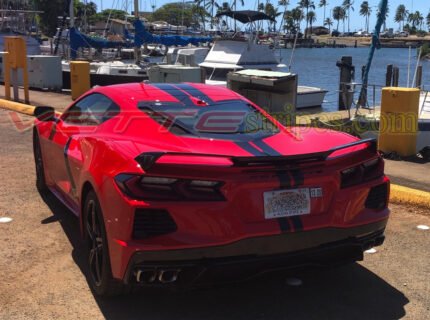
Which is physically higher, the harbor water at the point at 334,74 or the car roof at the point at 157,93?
the car roof at the point at 157,93

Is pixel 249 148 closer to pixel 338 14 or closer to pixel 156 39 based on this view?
pixel 156 39

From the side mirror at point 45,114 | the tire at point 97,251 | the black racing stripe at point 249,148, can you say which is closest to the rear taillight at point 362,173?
the black racing stripe at point 249,148

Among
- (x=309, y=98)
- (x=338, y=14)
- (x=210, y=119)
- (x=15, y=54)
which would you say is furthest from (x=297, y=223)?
(x=338, y=14)

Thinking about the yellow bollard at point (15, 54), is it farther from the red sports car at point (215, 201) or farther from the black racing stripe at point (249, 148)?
the black racing stripe at point (249, 148)

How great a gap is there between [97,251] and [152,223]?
77 centimetres

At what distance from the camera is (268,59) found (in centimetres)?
2048

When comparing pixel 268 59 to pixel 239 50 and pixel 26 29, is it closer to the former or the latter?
pixel 239 50

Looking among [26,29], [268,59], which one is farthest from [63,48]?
[268,59]

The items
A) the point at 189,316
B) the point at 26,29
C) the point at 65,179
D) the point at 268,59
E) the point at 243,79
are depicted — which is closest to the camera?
the point at 189,316

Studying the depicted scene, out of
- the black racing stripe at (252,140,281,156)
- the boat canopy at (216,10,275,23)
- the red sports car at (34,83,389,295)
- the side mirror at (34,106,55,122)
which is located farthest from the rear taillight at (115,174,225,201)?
the boat canopy at (216,10,275,23)

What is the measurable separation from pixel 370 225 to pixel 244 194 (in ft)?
3.15

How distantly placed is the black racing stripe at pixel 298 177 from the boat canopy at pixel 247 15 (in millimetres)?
17212

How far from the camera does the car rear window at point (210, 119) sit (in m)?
4.07

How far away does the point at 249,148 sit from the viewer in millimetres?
3674
